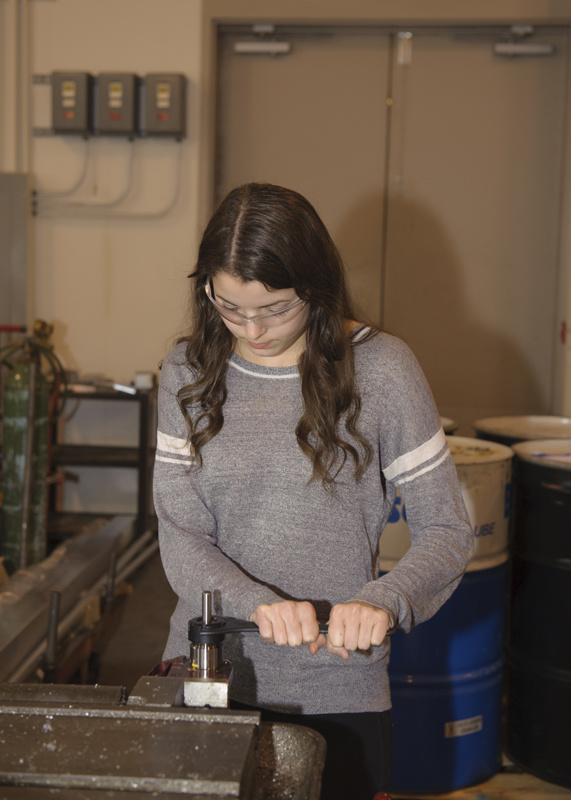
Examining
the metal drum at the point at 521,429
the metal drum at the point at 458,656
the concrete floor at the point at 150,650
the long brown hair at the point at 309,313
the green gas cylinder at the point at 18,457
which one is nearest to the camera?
the long brown hair at the point at 309,313

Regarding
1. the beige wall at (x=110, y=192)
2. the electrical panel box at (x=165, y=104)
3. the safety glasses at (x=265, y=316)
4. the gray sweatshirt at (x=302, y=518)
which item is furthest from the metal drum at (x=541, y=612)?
the electrical panel box at (x=165, y=104)

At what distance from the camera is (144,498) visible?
3.54 m

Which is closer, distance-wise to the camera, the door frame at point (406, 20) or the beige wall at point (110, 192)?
the door frame at point (406, 20)

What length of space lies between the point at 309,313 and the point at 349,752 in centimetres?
57

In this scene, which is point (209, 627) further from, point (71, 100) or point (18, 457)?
point (71, 100)


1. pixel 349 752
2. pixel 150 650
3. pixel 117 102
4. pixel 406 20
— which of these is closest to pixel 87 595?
pixel 150 650

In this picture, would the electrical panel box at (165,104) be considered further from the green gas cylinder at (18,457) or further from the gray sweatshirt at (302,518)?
the gray sweatshirt at (302,518)

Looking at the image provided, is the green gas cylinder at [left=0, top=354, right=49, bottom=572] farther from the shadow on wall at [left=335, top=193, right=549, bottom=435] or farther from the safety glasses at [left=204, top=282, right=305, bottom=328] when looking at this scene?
the safety glasses at [left=204, top=282, right=305, bottom=328]

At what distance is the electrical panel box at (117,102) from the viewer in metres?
3.45

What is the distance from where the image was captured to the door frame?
10.9 ft

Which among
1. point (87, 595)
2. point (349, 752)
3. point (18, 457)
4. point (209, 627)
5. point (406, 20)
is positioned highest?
point (406, 20)

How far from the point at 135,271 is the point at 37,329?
0.51 m

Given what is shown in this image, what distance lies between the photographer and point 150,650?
268cm

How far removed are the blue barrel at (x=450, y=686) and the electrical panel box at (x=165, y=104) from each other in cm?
241
